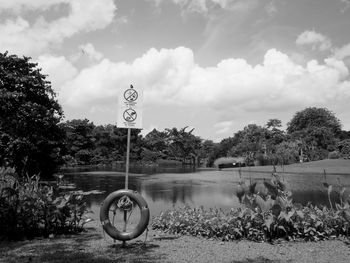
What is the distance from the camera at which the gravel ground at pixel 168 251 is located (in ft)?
16.6

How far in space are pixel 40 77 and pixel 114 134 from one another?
48644mm

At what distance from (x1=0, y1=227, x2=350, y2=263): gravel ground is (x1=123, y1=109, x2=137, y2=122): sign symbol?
2182 millimetres

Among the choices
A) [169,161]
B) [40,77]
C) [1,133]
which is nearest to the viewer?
[1,133]

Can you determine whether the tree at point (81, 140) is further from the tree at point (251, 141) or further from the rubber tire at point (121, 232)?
the rubber tire at point (121, 232)

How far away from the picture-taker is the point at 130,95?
266 inches

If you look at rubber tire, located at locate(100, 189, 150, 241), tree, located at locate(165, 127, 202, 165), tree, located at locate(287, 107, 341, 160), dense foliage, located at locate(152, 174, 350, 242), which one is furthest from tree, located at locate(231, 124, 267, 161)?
rubber tire, located at locate(100, 189, 150, 241)

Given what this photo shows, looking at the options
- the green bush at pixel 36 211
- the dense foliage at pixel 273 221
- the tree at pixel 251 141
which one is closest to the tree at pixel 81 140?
the tree at pixel 251 141

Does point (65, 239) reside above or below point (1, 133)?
below

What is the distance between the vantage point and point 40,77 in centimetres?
2414

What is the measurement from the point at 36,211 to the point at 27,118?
1688cm

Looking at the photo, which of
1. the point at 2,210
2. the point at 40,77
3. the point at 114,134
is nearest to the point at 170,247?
the point at 2,210

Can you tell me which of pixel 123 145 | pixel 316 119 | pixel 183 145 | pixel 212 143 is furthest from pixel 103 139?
pixel 316 119

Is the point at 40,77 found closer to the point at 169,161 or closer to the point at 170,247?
the point at 170,247

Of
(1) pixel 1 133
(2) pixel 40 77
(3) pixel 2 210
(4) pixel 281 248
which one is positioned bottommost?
(4) pixel 281 248
